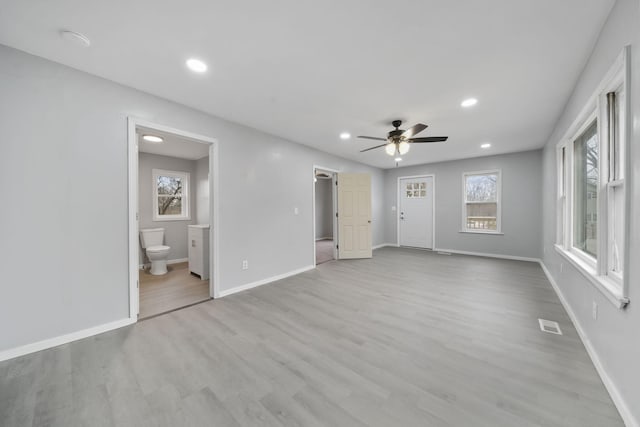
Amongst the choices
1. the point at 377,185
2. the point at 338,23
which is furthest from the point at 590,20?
the point at 377,185

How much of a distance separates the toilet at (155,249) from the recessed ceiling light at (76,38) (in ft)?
10.9

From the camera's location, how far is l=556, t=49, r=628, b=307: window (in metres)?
1.58

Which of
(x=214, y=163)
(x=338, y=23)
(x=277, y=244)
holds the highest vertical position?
(x=338, y=23)

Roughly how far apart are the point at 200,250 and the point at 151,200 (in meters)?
2.08

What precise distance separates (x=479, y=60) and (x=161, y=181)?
5.98 meters

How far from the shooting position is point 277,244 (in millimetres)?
4141

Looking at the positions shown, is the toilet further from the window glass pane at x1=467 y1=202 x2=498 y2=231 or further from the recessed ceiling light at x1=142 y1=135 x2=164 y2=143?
the window glass pane at x1=467 y1=202 x2=498 y2=231

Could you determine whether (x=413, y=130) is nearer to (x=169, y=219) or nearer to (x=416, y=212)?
(x=416, y=212)

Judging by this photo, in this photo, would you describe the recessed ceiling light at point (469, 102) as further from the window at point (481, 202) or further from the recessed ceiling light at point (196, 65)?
the window at point (481, 202)

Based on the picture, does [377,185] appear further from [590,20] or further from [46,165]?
[46,165]

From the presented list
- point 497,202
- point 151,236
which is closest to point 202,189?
point 151,236

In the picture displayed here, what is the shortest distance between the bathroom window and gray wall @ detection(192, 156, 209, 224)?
0.22 m

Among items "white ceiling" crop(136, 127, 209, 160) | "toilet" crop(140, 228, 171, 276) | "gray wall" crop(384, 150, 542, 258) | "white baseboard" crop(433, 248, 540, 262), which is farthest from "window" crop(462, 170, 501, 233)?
"toilet" crop(140, 228, 171, 276)

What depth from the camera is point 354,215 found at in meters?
5.79
